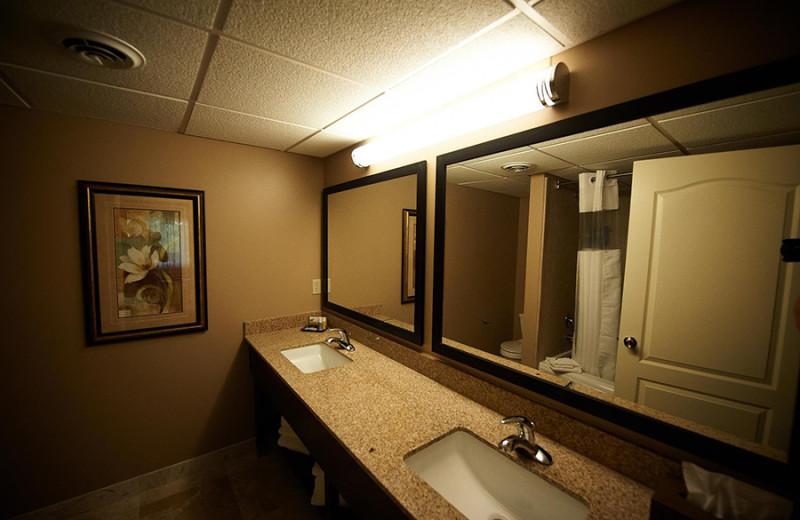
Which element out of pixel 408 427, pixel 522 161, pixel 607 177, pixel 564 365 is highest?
pixel 522 161

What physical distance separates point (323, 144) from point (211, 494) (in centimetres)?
234

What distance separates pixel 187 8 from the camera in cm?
85

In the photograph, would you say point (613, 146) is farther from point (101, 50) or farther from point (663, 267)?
point (101, 50)

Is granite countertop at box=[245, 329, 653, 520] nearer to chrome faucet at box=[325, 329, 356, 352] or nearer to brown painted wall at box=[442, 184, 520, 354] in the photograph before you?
chrome faucet at box=[325, 329, 356, 352]

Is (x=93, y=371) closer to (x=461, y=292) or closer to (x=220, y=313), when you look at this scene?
(x=220, y=313)

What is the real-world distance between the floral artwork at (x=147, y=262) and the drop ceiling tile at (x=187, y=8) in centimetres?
133

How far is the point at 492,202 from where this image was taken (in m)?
1.48

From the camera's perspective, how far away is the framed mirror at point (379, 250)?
5.30 feet

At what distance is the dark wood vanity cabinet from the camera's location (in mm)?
895

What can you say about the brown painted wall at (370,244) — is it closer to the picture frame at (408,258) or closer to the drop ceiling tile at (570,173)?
the picture frame at (408,258)

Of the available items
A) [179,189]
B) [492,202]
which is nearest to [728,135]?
[492,202]

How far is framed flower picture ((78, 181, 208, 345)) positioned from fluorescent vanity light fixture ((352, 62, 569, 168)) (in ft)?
4.28

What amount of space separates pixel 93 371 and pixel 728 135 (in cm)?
295

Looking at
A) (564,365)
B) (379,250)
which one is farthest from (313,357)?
(564,365)
